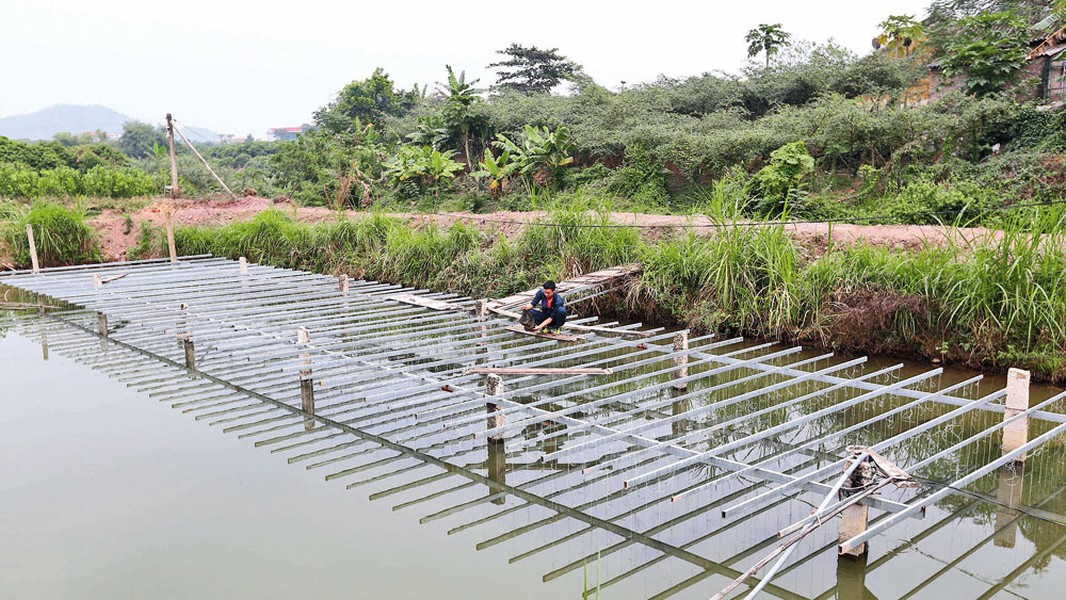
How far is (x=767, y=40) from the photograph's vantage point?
730 inches

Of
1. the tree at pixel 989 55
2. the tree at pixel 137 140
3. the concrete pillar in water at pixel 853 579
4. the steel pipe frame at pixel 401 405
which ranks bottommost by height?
the concrete pillar in water at pixel 853 579

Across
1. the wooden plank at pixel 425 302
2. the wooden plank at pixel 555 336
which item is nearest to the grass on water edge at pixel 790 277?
the wooden plank at pixel 425 302

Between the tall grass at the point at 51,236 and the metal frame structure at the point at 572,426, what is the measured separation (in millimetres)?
5695

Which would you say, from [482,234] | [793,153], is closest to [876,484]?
[482,234]

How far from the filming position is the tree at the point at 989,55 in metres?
13.3

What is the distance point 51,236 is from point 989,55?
54.7ft

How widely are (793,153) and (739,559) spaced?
9378 millimetres

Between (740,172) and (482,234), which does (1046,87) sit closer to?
(740,172)

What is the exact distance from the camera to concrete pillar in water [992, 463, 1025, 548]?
436cm

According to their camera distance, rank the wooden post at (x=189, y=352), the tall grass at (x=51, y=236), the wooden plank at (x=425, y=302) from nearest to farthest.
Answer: the wooden post at (x=189, y=352) < the wooden plank at (x=425, y=302) < the tall grass at (x=51, y=236)

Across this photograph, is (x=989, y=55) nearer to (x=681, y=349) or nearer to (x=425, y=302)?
(x=681, y=349)

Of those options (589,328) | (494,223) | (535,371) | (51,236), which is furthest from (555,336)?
(51,236)

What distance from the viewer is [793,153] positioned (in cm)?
1224

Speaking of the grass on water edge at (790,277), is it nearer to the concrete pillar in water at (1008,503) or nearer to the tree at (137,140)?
the concrete pillar in water at (1008,503)
